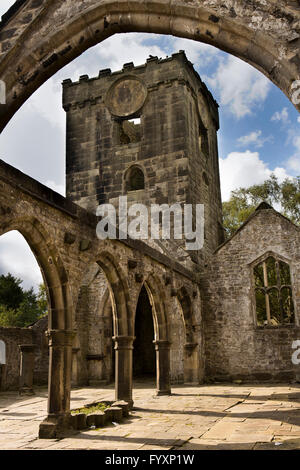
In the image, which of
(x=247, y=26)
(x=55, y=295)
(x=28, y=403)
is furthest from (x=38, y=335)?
(x=247, y=26)

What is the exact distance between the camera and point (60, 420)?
22.5 ft

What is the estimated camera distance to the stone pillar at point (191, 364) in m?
14.1

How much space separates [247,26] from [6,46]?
1937mm

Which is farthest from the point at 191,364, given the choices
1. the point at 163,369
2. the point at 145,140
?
the point at 145,140

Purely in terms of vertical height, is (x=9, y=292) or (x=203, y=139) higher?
(x=203, y=139)

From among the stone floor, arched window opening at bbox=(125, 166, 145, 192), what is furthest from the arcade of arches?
the stone floor

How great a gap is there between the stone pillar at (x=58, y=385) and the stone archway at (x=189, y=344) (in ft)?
22.8

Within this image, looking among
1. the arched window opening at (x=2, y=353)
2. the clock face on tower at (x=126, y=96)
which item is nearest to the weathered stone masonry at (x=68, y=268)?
the arched window opening at (x=2, y=353)

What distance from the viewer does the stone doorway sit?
1892cm

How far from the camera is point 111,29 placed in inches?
146

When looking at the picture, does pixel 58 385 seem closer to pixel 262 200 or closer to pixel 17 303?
pixel 262 200

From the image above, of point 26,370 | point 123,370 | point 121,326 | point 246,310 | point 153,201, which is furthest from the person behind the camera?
point 153,201

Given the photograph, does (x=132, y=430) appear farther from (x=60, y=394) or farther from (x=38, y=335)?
(x=38, y=335)

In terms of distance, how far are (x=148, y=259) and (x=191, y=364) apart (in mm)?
4681
